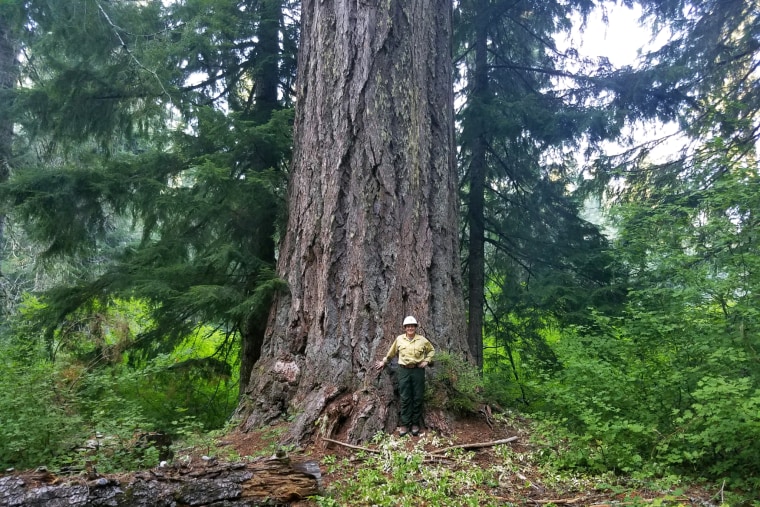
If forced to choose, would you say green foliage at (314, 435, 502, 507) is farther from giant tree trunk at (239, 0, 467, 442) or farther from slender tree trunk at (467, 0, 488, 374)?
slender tree trunk at (467, 0, 488, 374)

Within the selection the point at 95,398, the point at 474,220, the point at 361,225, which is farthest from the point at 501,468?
the point at 474,220

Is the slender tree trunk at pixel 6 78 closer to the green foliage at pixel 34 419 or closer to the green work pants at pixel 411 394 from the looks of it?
the green foliage at pixel 34 419

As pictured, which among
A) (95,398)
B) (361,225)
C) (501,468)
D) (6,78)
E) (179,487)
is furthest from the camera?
(6,78)

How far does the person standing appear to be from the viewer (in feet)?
17.0

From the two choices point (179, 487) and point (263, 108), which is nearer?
point (179, 487)

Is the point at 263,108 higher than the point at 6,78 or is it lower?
lower

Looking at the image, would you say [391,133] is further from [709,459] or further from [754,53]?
[754,53]

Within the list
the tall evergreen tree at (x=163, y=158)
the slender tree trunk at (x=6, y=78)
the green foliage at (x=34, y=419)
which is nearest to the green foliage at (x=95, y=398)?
the green foliage at (x=34, y=419)

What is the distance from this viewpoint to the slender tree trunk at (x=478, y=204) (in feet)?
31.8

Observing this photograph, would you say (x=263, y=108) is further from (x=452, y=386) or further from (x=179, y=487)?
(x=179, y=487)

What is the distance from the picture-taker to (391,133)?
603cm

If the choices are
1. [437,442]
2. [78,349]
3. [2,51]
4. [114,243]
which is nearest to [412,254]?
[437,442]

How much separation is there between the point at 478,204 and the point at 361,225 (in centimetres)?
470

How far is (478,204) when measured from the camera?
995 centimetres
